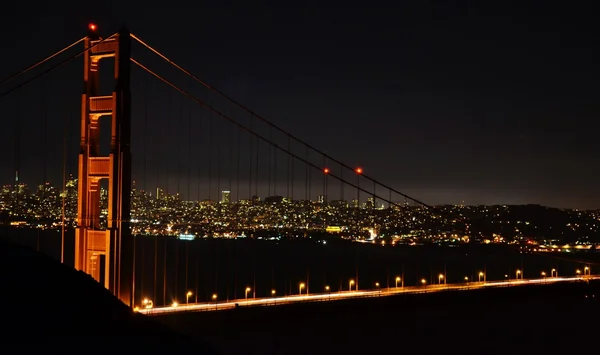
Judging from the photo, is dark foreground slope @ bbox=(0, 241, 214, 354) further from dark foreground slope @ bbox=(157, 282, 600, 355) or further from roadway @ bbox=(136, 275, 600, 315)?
dark foreground slope @ bbox=(157, 282, 600, 355)

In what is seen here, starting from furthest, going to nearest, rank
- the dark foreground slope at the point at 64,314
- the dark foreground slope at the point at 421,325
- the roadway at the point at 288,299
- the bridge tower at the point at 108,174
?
the dark foreground slope at the point at 421,325 < the roadway at the point at 288,299 < the bridge tower at the point at 108,174 < the dark foreground slope at the point at 64,314

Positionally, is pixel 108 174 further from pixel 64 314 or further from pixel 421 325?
pixel 421 325

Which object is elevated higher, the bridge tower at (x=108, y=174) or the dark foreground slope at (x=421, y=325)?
the bridge tower at (x=108, y=174)

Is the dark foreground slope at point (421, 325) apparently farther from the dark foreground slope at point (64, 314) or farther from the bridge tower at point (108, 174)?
the dark foreground slope at point (64, 314)

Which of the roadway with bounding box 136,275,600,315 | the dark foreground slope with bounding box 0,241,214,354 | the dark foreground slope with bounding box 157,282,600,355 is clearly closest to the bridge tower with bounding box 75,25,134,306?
the roadway with bounding box 136,275,600,315

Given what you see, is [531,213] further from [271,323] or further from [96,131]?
[96,131]

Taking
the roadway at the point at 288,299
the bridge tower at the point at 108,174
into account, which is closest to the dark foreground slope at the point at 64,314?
the bridge tower at the point at 108,174

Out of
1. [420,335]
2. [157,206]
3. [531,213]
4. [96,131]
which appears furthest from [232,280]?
[531,213]
